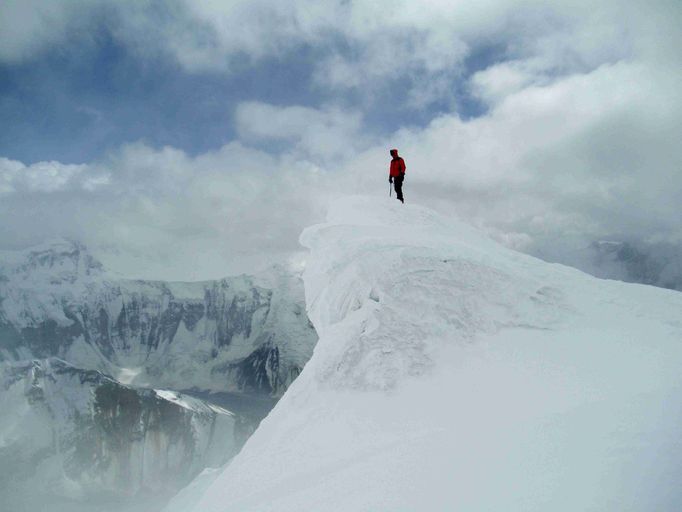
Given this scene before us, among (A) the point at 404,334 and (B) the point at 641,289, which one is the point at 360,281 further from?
(B) the point at 641,289

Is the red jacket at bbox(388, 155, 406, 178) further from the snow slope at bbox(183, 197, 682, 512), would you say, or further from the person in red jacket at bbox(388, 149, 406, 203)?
the snow slope at bbox(183, 197, 682, 512)

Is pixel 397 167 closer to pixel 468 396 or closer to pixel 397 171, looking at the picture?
pixel 397 171

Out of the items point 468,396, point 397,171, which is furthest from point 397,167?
point 468,396

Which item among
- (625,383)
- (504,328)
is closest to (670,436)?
(625,383)

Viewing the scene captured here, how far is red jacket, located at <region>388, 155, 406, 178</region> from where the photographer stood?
2659 cm

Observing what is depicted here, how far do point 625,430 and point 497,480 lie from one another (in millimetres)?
2166

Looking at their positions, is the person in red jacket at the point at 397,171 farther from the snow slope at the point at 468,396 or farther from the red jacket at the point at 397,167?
the snow slope at the point at 468,396

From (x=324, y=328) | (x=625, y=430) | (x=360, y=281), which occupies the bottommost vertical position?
(x=625, y=430)

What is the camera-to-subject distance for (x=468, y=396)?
32.2 ft

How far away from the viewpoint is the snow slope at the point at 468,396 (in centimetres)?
653

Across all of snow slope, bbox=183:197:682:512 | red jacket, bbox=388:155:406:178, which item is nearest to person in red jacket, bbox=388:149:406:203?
red jacket, bbox=388:155:406:178

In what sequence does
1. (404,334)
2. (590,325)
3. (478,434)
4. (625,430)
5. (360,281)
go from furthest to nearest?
(360,281), (590,325), (404,334), (478,434), (625,430)

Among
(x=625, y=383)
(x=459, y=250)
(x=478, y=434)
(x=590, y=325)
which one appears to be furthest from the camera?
(x=459, y=250)

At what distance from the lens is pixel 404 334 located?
458 inches
